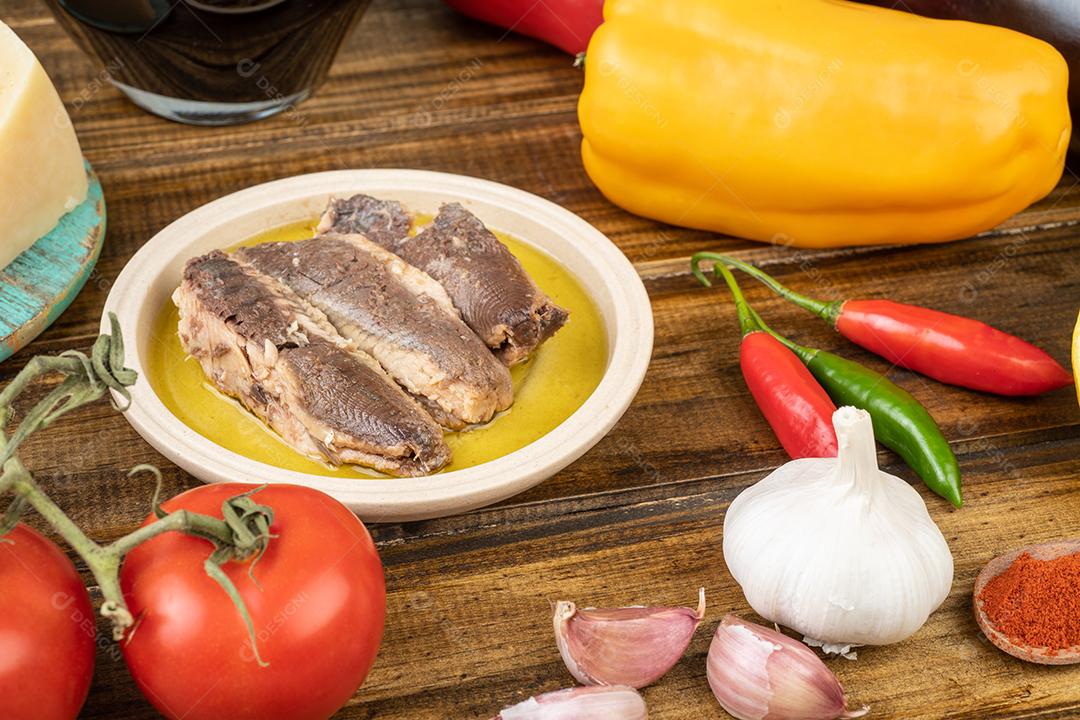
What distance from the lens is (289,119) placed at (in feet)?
Result: 9.65

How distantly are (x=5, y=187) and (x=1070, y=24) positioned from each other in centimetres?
230

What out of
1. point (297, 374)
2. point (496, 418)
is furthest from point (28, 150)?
point (496, 418)

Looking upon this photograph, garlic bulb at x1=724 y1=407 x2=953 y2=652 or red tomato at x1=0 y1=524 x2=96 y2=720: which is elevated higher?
red tomato at x1=0 y1=524 x2=96 y2=720

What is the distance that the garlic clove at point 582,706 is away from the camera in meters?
1.53

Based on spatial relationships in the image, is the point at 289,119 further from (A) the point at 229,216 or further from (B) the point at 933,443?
(B) the point at 933,443

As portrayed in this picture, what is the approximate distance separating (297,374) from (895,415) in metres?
1.04

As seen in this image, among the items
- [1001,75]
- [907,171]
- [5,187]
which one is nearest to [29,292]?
[5,187]

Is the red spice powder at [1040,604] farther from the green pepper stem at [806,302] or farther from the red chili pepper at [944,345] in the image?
the green pepper stem at [806,302]

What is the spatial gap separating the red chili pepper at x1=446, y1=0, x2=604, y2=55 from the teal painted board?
130 cm

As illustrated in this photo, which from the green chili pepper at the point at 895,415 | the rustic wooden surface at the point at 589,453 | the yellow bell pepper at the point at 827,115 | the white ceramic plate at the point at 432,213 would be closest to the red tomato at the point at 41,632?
the rustic wooden surface at the point at 589,453

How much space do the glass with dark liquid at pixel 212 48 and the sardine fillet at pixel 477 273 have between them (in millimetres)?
561

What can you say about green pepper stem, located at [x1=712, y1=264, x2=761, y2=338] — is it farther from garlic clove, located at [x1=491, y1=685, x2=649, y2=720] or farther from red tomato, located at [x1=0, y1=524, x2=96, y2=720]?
red tomato, located at [x1=0, y1=524, x2=96, y2=720]

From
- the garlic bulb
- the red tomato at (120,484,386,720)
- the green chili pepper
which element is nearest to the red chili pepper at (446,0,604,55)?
the green chili pepper

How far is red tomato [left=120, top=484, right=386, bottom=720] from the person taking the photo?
53.2 inches
